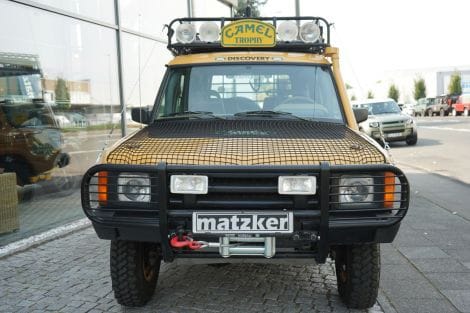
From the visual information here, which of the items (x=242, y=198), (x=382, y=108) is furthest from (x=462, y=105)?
(x=242, y=198)

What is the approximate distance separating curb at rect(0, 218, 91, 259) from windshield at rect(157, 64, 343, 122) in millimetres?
2491

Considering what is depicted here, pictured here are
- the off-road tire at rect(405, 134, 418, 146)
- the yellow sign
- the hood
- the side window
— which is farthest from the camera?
the off-road tire at rect(405, 134, 418, 146)

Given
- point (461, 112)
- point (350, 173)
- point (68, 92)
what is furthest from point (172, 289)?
point (461, 112)

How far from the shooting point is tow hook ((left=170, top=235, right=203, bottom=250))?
3.31 metres

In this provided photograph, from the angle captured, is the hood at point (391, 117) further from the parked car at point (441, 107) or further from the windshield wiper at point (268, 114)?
the parked car at point (441, 107)

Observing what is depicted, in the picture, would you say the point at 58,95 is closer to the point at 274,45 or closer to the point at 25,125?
the point at 25,125

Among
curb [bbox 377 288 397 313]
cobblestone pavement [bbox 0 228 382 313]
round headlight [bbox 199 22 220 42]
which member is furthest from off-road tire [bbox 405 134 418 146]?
curb [bbox 377 288 397 313]

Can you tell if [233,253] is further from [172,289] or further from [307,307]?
[172,289]

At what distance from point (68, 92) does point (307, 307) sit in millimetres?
5373

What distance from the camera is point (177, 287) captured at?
448 cm

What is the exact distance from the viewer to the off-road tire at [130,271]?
12.3ft

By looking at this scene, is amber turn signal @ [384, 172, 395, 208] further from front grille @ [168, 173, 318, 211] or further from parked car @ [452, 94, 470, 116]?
parked car @ [452, 94, 470, 116]

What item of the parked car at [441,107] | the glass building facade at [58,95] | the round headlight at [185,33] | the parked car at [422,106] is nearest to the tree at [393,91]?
the parked car at [422,106]

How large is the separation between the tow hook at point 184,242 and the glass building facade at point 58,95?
3.32 meters
